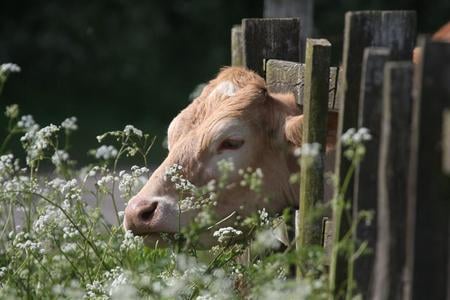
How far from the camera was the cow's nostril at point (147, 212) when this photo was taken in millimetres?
5523

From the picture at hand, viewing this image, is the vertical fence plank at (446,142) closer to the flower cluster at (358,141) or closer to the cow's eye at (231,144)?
the flower cluster at (358,141)

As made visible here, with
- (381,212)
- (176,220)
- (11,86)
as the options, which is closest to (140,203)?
(176,220)

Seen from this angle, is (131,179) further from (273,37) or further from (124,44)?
(124,44)

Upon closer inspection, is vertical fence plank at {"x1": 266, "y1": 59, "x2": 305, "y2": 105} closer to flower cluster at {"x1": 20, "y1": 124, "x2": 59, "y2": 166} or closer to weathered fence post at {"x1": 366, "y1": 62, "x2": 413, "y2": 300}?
flower cluster at {"x1": 20, "y1": 124, "x2": 59, "y2": 166}

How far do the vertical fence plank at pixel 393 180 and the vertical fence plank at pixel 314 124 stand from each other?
42.2 inches

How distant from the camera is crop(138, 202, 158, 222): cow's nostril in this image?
18.1ft

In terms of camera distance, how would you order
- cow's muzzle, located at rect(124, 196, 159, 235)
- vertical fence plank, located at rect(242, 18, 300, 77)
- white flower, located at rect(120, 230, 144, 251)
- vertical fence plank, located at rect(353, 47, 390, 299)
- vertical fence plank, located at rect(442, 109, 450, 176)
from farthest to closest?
vertical fence plank, located at rect(242, 18, 300, 77)
cow's muzzle, located at rect(124, 196, 159, 235)
white flower, located at rect(120, 230, 144, 251)
vertical fence plank, located at rect(353, 47, 390, 299)
vertical fence plank, located at rect(442, 109, 450, 176)

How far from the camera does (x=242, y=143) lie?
5.84 meters

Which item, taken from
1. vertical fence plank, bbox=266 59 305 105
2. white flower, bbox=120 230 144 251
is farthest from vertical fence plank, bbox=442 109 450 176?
vertical fence plank, bbox=266 59 305 105

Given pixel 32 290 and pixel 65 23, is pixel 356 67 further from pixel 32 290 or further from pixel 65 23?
pixel 65 23

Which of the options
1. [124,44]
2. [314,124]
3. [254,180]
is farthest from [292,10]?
[124,44]

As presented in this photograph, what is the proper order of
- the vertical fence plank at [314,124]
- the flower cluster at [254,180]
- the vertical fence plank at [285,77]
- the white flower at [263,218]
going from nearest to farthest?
the flower cluster at [254,180] → the vertical fence plank at [314,124] → the white flower at [263,218] → the vertical fence plank at [285,77]

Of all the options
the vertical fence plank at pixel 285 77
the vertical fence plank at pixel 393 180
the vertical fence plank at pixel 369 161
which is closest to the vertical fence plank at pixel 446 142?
the vertical fence plank at pixel 393 180

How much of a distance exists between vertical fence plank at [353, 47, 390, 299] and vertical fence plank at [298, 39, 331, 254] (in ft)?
2.39
